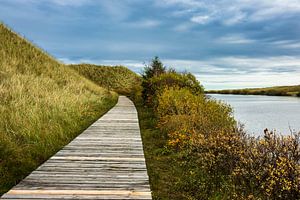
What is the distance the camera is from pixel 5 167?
6359mm

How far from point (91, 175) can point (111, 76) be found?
2358 inches

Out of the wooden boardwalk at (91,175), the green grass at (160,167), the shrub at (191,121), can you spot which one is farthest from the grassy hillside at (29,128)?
the shrub at (191,121)

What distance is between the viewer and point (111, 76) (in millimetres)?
64875

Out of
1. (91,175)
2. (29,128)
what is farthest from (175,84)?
(91,175)

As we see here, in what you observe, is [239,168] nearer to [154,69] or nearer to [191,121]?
[191,121]

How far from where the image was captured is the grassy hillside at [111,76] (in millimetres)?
59897

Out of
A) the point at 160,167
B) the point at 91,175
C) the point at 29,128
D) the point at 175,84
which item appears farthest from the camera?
the point at 175,84

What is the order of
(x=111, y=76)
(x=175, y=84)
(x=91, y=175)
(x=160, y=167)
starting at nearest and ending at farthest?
(x=91, y=175)
(x=160, y=167)
(x=175, y=84)
(x=111, y=76)

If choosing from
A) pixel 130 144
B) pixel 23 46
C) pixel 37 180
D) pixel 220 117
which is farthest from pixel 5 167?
pixel 23 46

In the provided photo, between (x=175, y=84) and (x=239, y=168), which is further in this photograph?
(x=175, y=84)

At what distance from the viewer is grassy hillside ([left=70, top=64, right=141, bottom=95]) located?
197ft

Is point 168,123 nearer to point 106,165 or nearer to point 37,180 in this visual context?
point 106,165

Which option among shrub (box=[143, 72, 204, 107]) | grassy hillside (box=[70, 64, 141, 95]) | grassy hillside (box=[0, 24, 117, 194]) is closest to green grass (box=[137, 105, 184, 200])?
grassy hillside (box=[0, 24, 117, 194])

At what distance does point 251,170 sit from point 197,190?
100cm
